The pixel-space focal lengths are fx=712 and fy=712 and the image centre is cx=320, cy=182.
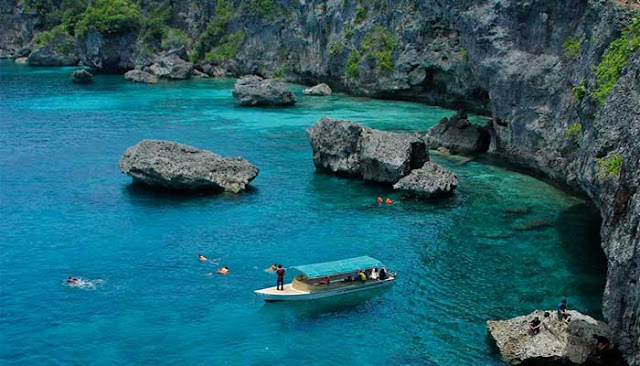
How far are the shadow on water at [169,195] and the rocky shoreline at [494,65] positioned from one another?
2571cm

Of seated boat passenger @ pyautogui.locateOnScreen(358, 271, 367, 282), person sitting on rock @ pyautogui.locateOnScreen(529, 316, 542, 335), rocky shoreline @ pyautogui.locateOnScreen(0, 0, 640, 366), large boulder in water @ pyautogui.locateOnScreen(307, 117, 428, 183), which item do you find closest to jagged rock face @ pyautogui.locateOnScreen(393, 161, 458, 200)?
large boulder in water @ pyautogui.locateOnScreen(307, 117, 428, 183)

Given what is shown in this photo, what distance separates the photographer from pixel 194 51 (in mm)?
155625

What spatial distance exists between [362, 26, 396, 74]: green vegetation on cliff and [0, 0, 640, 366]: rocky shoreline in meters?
0.22

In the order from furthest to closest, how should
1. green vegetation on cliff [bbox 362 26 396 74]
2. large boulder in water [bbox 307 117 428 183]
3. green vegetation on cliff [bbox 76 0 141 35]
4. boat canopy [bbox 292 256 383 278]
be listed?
green vegetation on cliff [bbox 76 0 141 35] < green vegetation on cliff [bbox 362 26 396 74] < large boulder in water [bbox 307 117 428 183] < boat canopy [bbox 292 256 383 278]

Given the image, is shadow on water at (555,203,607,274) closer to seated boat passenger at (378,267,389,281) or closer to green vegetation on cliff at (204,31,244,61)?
seated boat passenger at (378,267,389,281)

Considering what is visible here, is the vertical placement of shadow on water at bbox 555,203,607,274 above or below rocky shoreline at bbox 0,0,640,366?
below

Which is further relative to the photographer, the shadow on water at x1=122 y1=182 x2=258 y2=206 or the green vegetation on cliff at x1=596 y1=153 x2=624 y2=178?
the shadow on water at x1=122 y1=182 x2=258 y2=206

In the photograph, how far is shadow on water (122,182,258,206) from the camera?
59375 mm

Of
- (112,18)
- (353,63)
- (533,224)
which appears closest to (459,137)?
(533,224)

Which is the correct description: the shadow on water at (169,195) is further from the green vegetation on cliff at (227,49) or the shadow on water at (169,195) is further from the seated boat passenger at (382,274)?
the green vegetation on cliff at (227,49)

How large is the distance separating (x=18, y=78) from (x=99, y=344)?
393 feet

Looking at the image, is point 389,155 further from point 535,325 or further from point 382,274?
point 535,325

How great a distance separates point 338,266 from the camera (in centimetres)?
4328

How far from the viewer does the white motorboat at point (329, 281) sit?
41.3 meters
